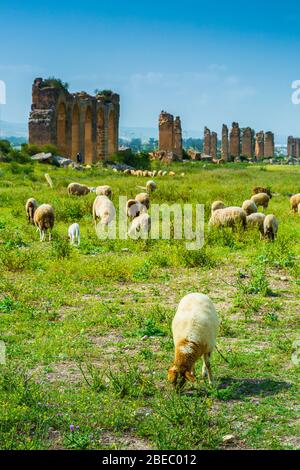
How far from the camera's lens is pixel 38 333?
6.60 meters

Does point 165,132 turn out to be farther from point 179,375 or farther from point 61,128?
→ point 179,375

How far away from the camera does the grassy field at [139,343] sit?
4418 millimetres

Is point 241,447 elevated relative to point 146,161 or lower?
lower

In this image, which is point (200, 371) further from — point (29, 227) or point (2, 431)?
point (29, 227)

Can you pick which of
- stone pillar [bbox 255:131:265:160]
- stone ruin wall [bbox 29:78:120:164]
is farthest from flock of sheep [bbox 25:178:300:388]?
A: stone pillar [bbox 255:131:265:160]

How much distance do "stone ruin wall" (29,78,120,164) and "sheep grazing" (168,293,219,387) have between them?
97.3 ft

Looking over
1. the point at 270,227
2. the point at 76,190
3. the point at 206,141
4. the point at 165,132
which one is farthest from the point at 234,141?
the point at 270,227

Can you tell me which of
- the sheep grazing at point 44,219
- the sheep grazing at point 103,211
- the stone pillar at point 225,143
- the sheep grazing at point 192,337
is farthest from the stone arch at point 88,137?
the sheep grazing at point 192,337

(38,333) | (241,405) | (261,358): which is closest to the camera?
(241,405)

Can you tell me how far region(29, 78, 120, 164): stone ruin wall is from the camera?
112 feet

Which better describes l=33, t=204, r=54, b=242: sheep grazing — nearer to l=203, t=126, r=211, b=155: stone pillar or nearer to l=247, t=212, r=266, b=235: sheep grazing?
l=247, t=212, r=266, b=235: sheep grazing

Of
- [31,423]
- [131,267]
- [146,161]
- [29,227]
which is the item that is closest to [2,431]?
[31,423]

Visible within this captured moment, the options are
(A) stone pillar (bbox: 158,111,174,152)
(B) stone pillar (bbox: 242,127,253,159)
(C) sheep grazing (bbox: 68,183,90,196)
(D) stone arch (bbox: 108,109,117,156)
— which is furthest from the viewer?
(B) stone pillar (bbox: 242,127,253,159)

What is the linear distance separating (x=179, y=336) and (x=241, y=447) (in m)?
1.21
